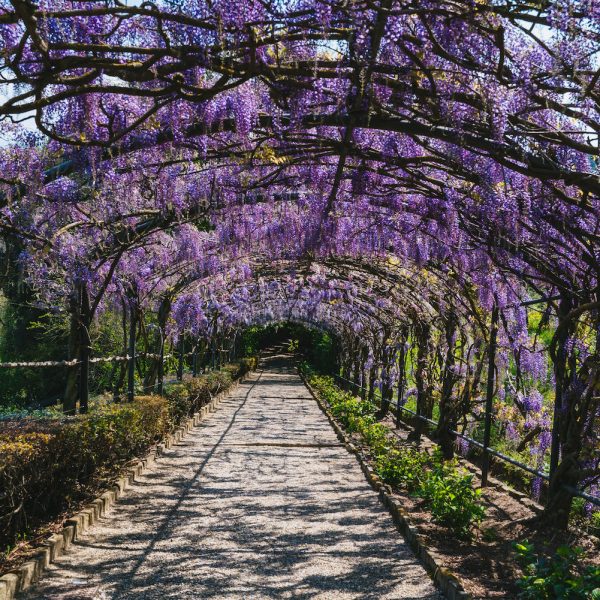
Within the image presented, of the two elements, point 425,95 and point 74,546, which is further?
point 74,546

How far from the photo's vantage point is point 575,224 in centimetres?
459

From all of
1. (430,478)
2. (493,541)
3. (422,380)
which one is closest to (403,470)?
(430,478)

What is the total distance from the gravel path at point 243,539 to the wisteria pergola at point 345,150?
57.6 inches

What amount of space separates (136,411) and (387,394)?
7155 mm

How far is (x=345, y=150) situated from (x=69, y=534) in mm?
3039

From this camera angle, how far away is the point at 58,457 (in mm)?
5043

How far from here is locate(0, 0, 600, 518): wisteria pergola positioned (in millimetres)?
3109

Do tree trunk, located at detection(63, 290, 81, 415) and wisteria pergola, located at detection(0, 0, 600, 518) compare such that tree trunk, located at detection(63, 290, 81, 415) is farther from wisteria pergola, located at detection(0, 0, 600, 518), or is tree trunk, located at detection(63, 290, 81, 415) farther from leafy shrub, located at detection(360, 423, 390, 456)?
leafy shrub, located at detection(360, 423, 390, 456)

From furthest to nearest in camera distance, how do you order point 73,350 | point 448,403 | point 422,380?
point 422,380 → point 448,403 → point 73,350

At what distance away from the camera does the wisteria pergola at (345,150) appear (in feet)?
10.2

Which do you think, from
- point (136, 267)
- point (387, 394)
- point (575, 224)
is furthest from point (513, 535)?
point (387, 394)

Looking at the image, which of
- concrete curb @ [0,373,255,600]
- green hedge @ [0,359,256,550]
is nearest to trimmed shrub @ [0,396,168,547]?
green hedge @ [0,359,256,550]

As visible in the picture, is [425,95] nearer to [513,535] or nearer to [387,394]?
[513,535]

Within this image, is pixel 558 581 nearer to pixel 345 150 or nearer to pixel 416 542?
pixel 416 542
